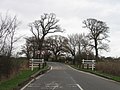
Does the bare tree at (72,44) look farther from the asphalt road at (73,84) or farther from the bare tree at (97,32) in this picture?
the asphalt road at (73,84)

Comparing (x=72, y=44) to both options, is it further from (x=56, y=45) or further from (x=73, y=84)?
(x=73, y=84)

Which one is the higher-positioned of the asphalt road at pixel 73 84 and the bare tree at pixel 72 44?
the bare tree at pixel 72 44

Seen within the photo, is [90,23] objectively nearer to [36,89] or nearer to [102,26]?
[102,26]

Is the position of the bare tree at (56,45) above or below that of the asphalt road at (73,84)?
above

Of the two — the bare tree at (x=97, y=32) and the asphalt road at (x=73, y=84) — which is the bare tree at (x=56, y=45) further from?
the asphalt road at (x=73, y=84)

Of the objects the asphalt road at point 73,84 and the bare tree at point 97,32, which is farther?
the bare tree at point 97,32

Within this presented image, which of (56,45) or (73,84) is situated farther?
(56,45)

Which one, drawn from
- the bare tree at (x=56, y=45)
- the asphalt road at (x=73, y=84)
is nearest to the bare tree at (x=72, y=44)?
the bare tree at (x=56, y=45)

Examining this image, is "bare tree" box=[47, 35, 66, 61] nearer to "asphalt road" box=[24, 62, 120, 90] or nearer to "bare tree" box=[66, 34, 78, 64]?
"bare tree" box=[66, 34, 78, 64]

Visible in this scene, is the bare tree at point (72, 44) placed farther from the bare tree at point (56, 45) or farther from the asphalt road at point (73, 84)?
the asphalt road at point (73, 84)

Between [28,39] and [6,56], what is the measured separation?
264ft

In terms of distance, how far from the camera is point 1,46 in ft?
81.0

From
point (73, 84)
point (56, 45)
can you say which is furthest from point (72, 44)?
point (73, 84)

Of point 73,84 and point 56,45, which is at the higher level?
point 56,45
